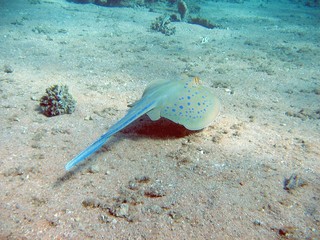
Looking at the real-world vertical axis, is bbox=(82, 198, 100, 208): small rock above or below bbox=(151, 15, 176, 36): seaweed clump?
below

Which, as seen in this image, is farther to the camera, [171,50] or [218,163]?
[171,50]

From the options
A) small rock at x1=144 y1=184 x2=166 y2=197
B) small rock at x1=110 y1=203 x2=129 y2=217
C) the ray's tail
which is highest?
the ray's tail

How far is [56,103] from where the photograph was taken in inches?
204

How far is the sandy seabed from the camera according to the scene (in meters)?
2.93

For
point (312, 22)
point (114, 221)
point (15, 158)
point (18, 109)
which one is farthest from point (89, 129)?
point (312, 22)

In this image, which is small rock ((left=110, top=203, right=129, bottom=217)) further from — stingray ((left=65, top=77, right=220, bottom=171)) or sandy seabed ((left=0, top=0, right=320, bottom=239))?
stingray ((left=65, top=77, right=220, bottom=171))

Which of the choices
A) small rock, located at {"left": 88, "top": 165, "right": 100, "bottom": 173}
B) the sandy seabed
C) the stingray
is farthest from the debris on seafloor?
small rock, located at {"left": 88, "top": 165, "right": 100, "bottom": 173}

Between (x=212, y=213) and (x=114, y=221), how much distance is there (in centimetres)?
129

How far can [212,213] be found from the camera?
306cm

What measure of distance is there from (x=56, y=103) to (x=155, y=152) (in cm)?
263

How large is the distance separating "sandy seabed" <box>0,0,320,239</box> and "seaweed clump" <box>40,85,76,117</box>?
0.19m

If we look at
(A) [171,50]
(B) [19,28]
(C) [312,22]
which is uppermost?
(C) [312,22]

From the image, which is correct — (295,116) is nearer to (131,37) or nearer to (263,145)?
(263,145)

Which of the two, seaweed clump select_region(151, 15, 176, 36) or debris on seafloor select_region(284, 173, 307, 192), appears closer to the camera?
debris on seafloor select_region(284, 173, 307, 192)
